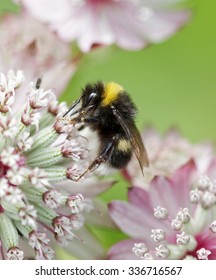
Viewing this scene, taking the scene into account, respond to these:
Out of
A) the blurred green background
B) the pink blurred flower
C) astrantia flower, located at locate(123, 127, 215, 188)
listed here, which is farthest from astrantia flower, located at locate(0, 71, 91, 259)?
the blurred green background

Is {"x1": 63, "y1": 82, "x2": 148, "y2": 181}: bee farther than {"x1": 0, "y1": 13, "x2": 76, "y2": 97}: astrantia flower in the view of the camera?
No

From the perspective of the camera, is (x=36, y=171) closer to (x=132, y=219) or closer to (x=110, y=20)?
(x=132, y=219)

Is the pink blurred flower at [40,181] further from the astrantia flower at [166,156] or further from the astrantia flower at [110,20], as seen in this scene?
the astrantia flower at [110,20]

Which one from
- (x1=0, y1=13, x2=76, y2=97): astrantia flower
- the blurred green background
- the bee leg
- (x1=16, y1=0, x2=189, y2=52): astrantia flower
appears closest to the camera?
the bee leg

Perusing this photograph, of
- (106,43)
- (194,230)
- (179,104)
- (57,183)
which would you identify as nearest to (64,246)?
(57,183)

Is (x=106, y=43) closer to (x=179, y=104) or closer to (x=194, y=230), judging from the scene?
(x=194, y=230)

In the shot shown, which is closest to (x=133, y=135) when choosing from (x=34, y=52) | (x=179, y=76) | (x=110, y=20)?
(x=34, y=52)

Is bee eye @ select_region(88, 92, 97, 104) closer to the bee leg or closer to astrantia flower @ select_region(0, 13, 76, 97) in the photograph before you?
the bee leg
